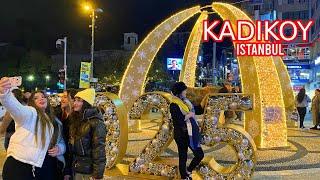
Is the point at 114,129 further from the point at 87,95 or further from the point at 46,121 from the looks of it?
the point at 46,121

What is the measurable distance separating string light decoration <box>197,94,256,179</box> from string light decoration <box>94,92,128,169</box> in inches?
66.8

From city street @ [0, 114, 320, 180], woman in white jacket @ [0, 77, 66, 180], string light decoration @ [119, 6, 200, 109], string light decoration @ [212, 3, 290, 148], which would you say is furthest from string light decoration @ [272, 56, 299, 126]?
woman in white jacket @ [0, 77, 66, 180]

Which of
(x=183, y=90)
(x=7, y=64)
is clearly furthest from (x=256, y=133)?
(x=7, y=64)

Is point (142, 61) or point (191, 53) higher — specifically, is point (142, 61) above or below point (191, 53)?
below

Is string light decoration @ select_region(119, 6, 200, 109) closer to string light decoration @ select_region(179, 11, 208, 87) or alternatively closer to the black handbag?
string light decoration @ select_region(179, 11, 208, 87)

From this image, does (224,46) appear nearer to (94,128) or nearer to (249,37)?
(249,37)

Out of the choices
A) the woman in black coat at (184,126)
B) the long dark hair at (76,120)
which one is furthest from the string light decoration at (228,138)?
the long dark hair at (76,120)

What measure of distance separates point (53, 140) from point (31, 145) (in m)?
0.24

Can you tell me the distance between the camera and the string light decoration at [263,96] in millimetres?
10828

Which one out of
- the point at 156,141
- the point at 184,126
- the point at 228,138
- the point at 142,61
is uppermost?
the point at 142,61

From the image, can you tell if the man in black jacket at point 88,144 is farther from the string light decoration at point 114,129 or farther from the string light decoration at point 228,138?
the string light decoration at point 114,129

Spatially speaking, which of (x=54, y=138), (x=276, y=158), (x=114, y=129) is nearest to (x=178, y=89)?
(x=114, y=129)

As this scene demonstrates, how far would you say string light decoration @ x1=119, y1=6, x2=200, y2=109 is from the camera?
14.0 metres

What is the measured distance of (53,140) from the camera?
14.1 ft
